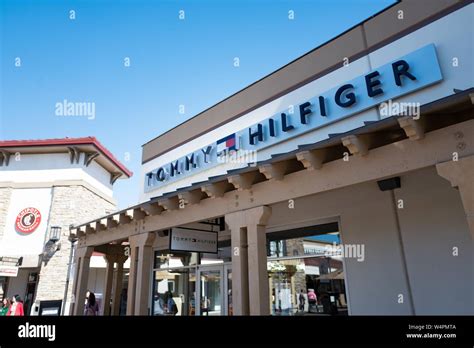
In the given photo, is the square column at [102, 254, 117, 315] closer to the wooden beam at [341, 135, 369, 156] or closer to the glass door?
the glass door

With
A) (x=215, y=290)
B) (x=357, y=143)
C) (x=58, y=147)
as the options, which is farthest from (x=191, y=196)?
(x=58, y=147)

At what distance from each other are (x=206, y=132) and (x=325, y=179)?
6.17 m

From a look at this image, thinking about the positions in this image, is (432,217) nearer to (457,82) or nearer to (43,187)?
(457,82)

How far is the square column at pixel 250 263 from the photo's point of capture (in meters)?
4.91

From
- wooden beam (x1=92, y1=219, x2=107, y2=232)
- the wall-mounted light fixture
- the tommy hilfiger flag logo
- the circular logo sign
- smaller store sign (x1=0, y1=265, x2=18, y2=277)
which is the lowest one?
smaller store sign (x1=0, y1=265, x2=18, y2=277)

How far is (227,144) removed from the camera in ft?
→ 30.2

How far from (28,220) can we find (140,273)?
1171 centimetres

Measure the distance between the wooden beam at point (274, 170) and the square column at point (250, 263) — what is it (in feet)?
1.98

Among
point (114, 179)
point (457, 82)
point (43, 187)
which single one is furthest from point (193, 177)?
point (114, 179)

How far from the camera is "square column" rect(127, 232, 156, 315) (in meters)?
7.21

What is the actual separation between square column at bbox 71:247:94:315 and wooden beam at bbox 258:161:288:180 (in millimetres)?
7258

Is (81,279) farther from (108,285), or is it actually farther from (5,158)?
(5,158)

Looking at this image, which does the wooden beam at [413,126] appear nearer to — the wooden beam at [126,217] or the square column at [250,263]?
the square column at [250,263]

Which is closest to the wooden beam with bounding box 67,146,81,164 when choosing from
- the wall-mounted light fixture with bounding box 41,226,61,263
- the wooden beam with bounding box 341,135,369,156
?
the wall-mounted light fixture with bounding box 41,226,61,263
